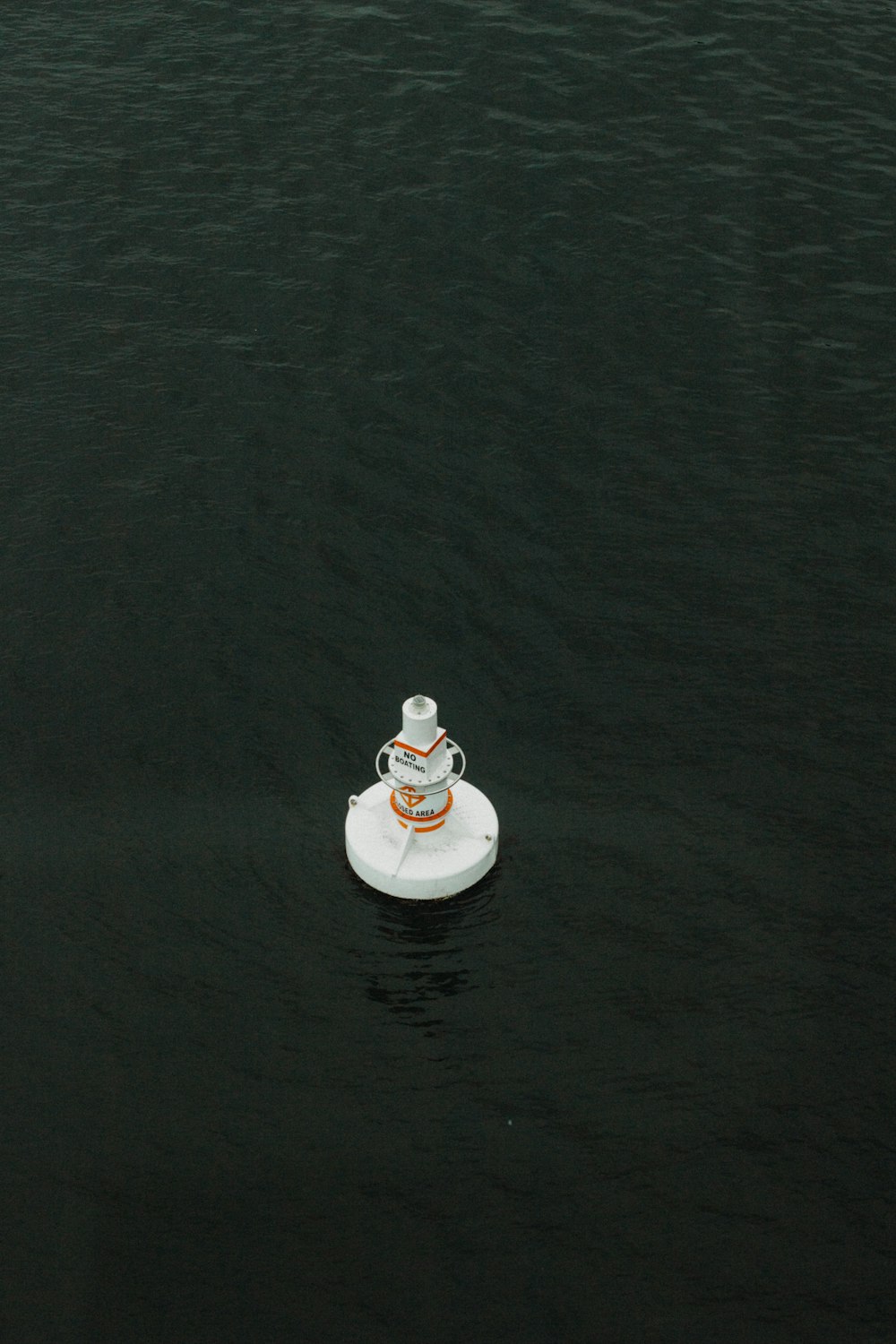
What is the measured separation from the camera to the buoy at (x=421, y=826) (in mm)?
30812

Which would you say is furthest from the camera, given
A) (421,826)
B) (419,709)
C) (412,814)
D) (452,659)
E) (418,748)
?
(452,659)

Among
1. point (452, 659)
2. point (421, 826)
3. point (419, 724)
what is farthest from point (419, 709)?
point (452, 659)

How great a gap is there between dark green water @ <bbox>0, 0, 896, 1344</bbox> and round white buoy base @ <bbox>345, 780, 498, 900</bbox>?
2.28ft

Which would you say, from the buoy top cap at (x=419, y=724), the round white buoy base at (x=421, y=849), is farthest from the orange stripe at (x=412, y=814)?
the buoy top cap at (x=419, y=724)

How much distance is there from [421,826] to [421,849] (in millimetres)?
499

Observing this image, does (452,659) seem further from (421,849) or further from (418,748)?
(421,849)

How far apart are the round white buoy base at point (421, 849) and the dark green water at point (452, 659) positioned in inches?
27.3

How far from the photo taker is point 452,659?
1431 inches

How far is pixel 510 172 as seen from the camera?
50438mm

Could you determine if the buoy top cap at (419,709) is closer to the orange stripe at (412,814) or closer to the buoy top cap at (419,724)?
the buoy top cap at (419,724)

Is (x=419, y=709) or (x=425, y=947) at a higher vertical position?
(x=419, y=709)

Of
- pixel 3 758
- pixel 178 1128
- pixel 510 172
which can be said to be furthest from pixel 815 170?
pixel 178 1128

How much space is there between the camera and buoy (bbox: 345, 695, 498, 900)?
3081 centimetres

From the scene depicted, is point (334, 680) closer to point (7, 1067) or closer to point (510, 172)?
point (7, 1067)
